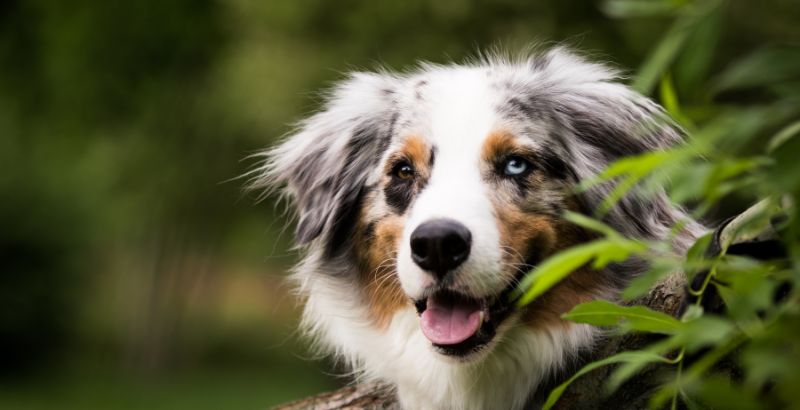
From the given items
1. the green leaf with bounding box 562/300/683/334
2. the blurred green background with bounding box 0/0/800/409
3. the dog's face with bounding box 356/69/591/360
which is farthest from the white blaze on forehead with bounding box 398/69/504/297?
the green leaf with bounding box 562/300/683/334

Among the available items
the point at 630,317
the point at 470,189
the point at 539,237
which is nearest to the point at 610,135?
the point at 539,237

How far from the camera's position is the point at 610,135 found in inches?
146

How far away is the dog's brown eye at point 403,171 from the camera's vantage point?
3662mm

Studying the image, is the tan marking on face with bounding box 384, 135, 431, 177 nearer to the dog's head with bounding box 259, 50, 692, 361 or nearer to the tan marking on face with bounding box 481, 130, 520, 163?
the dog's head with bounding box 259, 50, 692, 361

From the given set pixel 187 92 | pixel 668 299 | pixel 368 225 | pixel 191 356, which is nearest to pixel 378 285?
pixel 368 225

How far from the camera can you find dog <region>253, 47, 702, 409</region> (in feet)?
10.7

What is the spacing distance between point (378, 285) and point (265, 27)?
24.9 feet

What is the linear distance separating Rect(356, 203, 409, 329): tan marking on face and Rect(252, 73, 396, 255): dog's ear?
0.50 ft

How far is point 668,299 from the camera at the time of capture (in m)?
2.49

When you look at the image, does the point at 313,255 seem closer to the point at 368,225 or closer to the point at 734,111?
the point at 368,225

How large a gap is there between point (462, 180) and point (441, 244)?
356mm

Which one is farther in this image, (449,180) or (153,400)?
(153,400)

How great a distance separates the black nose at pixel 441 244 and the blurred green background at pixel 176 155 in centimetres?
116

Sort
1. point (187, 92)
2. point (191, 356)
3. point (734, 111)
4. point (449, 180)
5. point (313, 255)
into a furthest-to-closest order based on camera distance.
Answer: point (191, 356)
point (187, 92)
point (313, 255)
point (449, 180)
point (734, 111)
